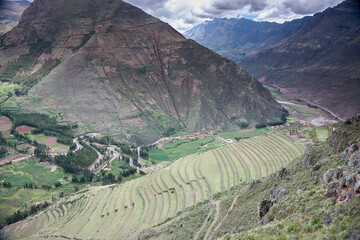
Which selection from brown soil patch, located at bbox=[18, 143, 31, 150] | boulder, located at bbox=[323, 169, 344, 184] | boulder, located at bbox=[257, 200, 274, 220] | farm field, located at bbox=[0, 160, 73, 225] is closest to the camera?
boulder, located at bbox=[323, 169, 344, 184]

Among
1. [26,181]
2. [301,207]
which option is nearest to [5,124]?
[26,181]

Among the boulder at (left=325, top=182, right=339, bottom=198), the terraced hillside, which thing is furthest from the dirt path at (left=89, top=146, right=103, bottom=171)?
the boulder at (left=325, top=182, right=339, bottom=198)

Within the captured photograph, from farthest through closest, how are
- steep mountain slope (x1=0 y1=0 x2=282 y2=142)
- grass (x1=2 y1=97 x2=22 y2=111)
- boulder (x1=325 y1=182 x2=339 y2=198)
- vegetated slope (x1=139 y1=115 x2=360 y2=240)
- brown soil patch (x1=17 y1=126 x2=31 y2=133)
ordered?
steep mountain slope (x1=0 y1=0 x2=282 y2=142) → grass (x1=2 y1=97 x2=22 y2=111) → brown soil patch (x1=17 y1=126 x2=31 y2=133) → boulder (x1=325 y1=182 x2=339 y2=198) → vegetated slope (x1=139 y1=115 x2=360 y2=240)

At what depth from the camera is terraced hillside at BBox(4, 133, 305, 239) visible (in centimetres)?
5947

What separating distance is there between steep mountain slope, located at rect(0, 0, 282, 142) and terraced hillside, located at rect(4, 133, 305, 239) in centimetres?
6984

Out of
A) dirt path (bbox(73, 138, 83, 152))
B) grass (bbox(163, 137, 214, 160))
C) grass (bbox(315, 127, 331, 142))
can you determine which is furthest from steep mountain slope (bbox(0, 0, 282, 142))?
grass (bbox(315, 127, 331, 142))

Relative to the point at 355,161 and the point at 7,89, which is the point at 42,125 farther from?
the point at 355,161

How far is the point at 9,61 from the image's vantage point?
19712 centimetres

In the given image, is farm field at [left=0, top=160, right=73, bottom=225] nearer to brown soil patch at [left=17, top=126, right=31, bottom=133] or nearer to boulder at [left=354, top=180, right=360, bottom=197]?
brown soil patch at [left=17, top=126, right=31, bottom=133]

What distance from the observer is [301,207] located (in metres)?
23.1

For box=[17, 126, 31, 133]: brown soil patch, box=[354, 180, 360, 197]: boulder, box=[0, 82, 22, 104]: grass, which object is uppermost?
box=[0, 82, 22, 104]: grass

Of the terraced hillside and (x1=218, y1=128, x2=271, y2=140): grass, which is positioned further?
(x1=218, y1=128, x2=271, y2=140): grass

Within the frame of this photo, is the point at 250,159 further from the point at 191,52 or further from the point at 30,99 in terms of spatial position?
the point at 30,99

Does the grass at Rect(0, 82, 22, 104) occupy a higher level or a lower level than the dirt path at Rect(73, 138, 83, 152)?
higher
